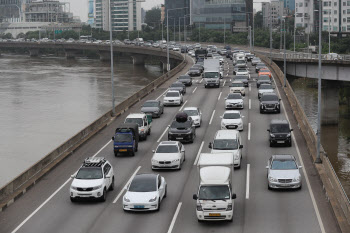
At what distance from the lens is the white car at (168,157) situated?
3431 cm

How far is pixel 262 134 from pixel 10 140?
2836 cm

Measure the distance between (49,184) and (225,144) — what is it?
9800mm

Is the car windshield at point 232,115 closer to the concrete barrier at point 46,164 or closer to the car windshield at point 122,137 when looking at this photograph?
the car windshield at point 122,137

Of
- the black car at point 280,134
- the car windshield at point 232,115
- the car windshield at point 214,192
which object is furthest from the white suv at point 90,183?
the car windshield at point 232,115

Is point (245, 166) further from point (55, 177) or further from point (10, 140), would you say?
point (10, 140)

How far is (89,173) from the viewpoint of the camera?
2914cm

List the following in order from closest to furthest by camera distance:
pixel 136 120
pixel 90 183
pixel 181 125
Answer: pixel 90 183 → pixel 181 125 → pixel 136 120

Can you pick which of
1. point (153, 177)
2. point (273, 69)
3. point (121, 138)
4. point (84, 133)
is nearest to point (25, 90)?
point (273, 69)

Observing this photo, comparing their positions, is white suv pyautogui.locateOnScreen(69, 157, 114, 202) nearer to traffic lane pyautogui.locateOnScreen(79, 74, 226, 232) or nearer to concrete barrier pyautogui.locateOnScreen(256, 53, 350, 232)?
traffic lane pyautogui.locateOnScreen(79, 74, 226, 232)

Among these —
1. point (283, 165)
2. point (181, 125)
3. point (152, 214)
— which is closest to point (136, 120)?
point (181, 125)

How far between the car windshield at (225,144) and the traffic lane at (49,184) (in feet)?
26.8

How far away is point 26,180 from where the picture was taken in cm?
3300

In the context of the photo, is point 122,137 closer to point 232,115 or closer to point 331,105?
point 232,115

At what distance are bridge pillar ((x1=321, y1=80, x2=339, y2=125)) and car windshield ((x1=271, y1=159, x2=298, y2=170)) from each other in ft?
158
